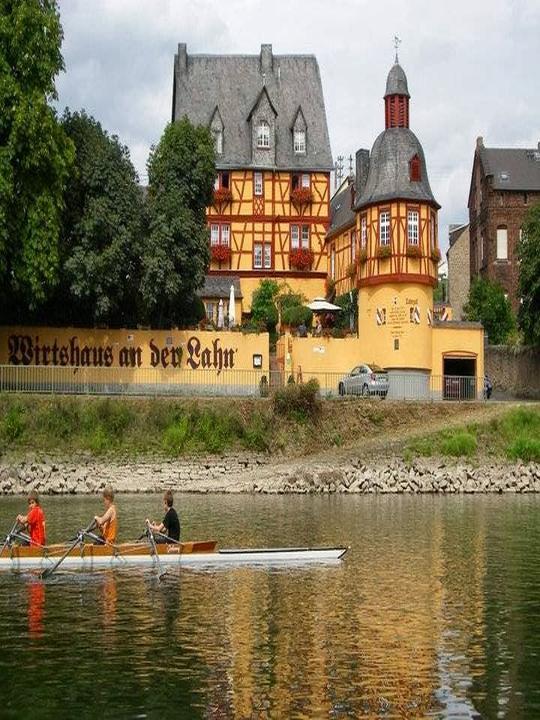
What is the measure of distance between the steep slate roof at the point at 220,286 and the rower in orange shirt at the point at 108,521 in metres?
49.9

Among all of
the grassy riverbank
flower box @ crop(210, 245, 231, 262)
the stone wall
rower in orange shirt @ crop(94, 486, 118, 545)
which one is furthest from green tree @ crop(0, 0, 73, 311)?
the stone wall

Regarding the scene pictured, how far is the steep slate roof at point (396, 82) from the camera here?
64.6m

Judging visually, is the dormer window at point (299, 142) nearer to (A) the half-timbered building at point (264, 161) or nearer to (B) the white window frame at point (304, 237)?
(A) the half-timbered building at point (264, 161)

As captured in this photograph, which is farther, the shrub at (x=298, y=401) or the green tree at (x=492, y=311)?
the green tree at (x=492, y=311)

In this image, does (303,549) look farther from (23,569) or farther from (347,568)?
(23,569)

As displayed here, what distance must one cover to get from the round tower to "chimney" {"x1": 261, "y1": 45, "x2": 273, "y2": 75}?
994 inches

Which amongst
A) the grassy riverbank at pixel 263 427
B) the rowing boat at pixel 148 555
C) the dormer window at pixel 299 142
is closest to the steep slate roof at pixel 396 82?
the grassy riverbank at pixel 263 427

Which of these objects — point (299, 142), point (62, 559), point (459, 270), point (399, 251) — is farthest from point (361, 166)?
point (62, 559)

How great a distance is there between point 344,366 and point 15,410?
19229mm

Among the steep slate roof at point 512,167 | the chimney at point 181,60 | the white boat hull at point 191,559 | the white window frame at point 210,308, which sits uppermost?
the chimney at point 181,60

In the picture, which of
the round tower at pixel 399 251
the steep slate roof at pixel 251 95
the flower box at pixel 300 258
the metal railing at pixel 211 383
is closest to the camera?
the metal railing at pixel 211 383

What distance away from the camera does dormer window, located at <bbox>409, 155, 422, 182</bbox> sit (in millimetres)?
64250

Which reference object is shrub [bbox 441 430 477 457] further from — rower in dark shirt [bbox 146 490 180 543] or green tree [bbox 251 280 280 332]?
rower in dark shirt [bbox 146 490 180 543]

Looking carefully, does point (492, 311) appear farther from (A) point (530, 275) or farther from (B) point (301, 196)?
(A) point (530, 275)
